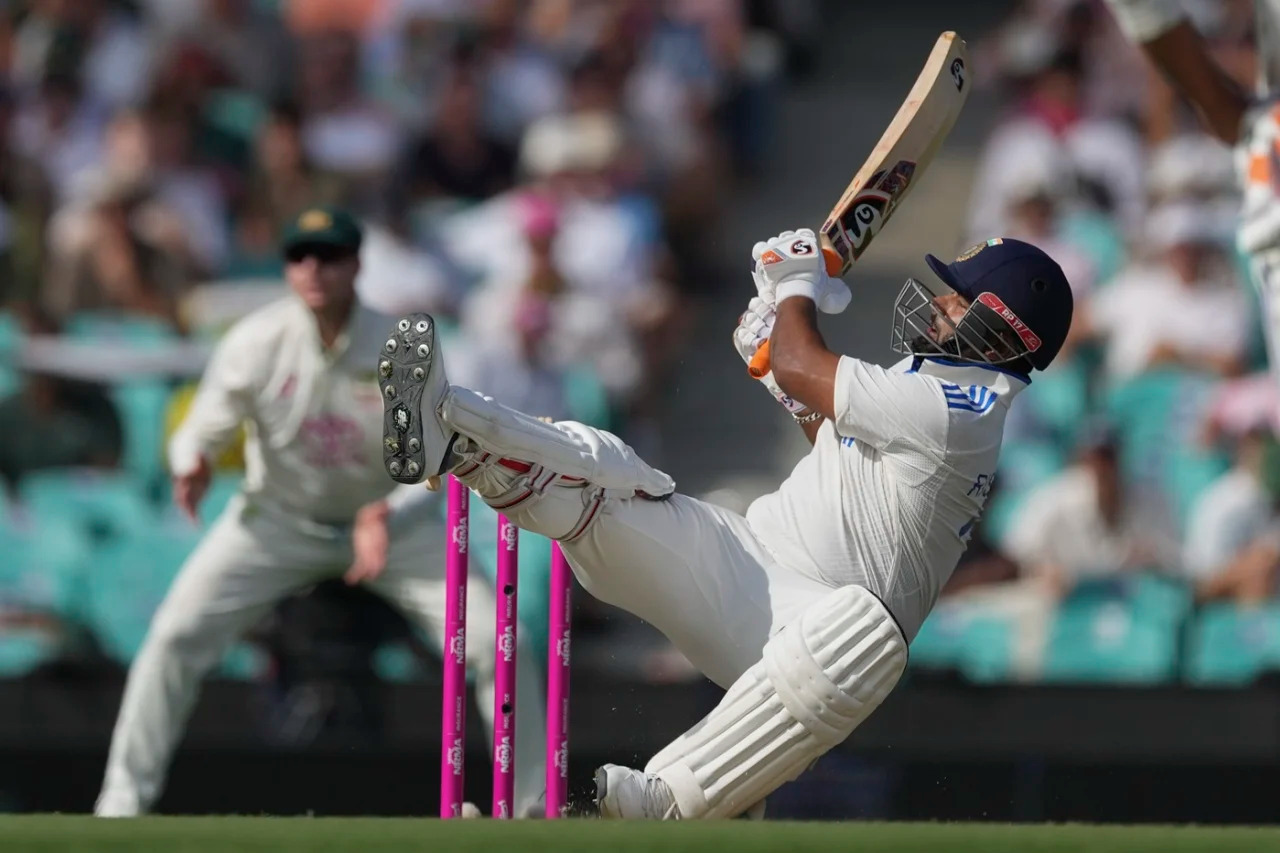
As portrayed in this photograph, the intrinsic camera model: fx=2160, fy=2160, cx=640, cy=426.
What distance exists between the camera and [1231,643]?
7246mm

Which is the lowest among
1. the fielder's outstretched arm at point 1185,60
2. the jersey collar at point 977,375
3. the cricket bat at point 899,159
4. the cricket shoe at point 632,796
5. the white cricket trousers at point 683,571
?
the cricket shoe at point 632,796

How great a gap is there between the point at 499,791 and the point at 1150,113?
19.1 ft

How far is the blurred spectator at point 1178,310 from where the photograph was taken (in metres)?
8.21

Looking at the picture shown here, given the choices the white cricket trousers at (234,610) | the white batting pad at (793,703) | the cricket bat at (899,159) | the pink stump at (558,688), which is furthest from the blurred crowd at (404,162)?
the white batting pad at (793,703)

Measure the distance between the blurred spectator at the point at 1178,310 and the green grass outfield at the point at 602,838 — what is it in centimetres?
518

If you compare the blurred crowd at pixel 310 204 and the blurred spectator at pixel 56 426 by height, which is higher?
the blurred crowd at pixel 310 204

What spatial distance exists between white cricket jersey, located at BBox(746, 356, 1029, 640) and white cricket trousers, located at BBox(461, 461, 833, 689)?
0.29 ft

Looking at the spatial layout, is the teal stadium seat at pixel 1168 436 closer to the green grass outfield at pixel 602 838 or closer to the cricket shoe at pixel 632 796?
the cricket shoe at pixel 632 796

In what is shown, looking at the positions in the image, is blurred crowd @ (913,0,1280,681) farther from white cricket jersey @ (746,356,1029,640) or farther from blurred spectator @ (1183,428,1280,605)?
white cricket jersey @ (746,356,1029,640)

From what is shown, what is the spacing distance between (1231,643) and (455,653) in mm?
3677

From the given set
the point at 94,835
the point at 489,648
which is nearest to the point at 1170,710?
the point at 489,648

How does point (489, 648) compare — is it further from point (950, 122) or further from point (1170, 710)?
point (1170, 710)

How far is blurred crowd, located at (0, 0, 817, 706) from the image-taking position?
7625 mm

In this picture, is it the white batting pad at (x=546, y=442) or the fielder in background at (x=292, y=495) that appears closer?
the white batting pad at (x=546, y=442)
